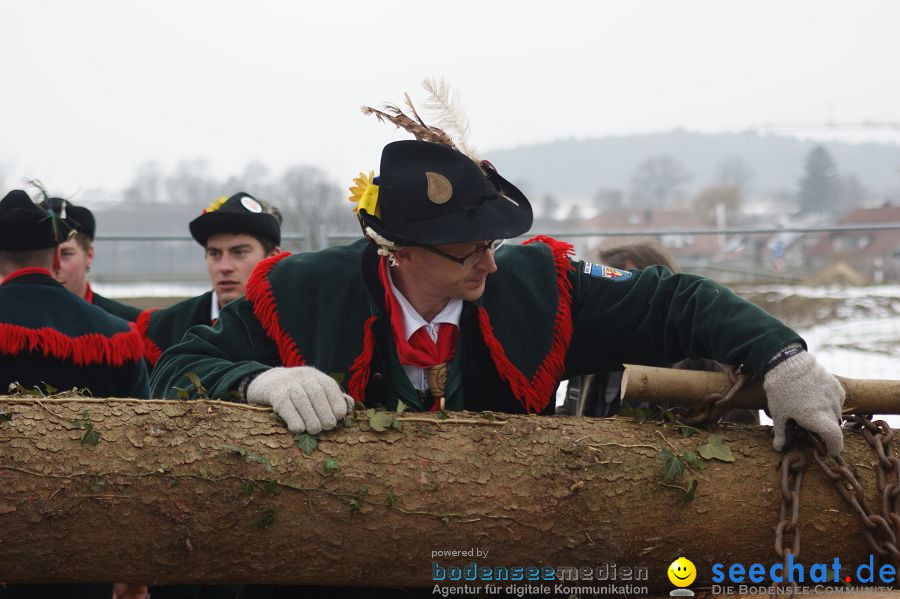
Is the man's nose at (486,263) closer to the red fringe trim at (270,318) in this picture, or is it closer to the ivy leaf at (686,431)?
the red fringe trim at (270,318)

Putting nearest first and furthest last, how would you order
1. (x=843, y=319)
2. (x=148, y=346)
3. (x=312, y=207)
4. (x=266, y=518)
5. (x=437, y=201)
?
(x=266, y=518), (x=437, y=201), (x=148, y=346), (x=312, y=207), (x=843, y=319)

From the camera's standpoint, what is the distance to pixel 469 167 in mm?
2801

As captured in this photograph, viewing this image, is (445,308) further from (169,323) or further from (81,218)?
(81,218)

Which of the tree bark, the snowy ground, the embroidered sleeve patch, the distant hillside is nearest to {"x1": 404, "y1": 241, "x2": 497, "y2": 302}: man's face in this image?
the embroidered sleeve patch

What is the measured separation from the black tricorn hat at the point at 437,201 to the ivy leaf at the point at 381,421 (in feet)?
1.86

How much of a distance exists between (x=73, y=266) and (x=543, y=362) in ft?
10.1

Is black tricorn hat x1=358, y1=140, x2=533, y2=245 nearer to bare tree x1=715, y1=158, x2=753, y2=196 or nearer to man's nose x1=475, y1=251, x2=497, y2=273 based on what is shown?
man's nose x1=475, y1=251, x2=497, y2=273

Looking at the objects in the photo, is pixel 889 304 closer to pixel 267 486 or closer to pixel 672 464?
pixel 672 464

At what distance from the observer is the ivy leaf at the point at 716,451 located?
2393 mm

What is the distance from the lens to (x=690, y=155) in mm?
69125

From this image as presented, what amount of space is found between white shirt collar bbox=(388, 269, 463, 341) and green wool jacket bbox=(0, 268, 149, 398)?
1271 millimetres

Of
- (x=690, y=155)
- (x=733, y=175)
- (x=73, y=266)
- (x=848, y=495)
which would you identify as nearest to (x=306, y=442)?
(x=848, y=495)

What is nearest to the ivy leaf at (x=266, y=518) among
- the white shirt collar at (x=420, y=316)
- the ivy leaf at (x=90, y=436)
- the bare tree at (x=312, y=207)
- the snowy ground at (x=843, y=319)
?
the ivy leaf at (x=90, y=436)

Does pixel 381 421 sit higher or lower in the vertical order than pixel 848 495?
higher
